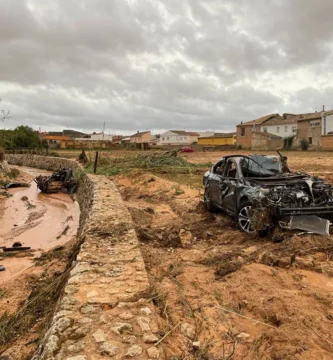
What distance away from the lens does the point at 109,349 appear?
3.06 meters

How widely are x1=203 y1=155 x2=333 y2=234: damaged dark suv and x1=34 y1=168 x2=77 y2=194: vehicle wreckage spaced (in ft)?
51.5

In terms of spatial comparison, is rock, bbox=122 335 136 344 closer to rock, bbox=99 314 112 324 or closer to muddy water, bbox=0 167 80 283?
rock, bbox=99 314 112 324

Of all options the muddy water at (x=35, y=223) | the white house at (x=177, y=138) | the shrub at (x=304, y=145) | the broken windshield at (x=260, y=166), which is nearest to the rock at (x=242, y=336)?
the broken windshield at (x=260, y=166)

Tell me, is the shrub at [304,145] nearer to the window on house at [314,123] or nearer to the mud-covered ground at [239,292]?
the window on house at [314,123]

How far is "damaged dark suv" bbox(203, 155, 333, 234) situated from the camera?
675cm

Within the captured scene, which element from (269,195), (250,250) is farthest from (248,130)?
(250,250)

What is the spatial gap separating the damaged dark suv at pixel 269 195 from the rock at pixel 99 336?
168 inches

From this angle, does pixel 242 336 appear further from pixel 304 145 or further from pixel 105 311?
pixel 304 145

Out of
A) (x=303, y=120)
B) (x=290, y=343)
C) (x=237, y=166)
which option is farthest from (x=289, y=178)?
(x=303, y=120)

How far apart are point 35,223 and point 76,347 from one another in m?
12.0

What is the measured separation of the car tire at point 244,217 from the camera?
7465 millimetres

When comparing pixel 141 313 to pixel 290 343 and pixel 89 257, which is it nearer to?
pixel 290 343

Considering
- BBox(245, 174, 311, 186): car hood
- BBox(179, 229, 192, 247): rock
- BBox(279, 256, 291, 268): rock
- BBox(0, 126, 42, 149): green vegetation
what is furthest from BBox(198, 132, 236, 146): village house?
BBox(279, 256, 291, 268): rock

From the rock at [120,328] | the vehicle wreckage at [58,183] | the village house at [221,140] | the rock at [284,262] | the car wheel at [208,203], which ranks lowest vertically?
the vehicle wreckage at [58,183]
